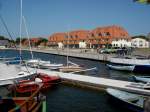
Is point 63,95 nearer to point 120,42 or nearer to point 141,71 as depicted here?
point 141,71

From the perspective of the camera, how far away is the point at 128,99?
18.7 m

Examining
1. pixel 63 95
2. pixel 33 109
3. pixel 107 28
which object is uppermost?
pixel 107 28

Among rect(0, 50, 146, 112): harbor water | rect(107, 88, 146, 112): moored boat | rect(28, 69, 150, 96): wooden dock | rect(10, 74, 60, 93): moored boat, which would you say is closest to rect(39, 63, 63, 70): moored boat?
rect(28, 69, 150, 96): wooden dock

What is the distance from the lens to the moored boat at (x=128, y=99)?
690 inches

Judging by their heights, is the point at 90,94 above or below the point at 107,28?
below

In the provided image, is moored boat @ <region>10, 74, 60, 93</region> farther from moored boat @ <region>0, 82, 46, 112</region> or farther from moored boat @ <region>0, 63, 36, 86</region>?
moored boat @ <region>0, 82, 46, 112</region>

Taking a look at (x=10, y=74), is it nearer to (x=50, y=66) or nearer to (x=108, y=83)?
(x=108, y=83)

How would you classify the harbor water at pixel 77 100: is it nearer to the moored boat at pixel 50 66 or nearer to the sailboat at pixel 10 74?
the sailboat at pixel 10 74

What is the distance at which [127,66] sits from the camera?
45000 millimetres

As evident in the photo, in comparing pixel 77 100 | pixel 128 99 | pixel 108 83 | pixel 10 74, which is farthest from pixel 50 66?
pixel 128 99

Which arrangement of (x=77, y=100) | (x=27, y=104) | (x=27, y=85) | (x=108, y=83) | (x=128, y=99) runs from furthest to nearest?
(x=108, y=83), (x=27, y=85), (x=77, y=100), (x=128, y=99), (x=27, y=104)

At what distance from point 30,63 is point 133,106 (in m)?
29.3

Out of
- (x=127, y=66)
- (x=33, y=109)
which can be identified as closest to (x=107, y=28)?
(x=127, y=66)

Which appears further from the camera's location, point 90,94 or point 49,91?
point 49,91
